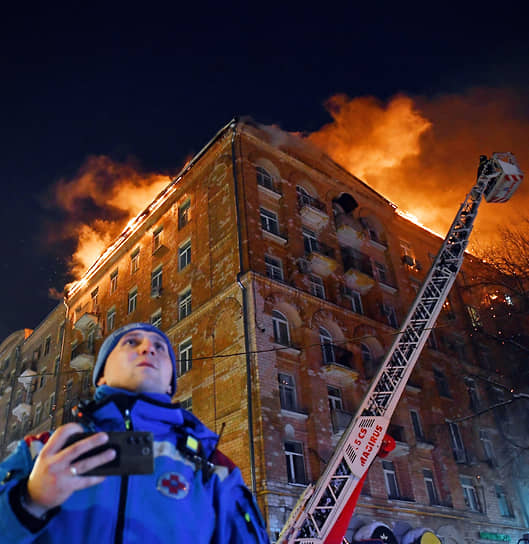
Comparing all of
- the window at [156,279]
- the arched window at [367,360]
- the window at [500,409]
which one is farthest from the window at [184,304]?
the window at [500,409]

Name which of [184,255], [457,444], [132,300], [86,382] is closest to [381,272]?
[457,444]

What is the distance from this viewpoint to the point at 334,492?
11117 mm

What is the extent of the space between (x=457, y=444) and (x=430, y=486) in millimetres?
3348

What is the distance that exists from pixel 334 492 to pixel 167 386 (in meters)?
9.33

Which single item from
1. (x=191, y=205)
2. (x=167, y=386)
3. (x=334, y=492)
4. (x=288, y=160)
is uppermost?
(x=288, y=160)

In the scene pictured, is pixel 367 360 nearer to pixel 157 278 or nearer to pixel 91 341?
pixel 157 278

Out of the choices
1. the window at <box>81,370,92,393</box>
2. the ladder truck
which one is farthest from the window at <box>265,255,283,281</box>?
the window at <box>81,370,92,393</box>

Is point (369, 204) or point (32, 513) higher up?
point (369, 204)

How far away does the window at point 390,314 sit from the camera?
2475cm

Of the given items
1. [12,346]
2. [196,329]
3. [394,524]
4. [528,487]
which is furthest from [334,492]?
[12,346]

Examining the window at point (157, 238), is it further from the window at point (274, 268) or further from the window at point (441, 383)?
the window at point (441, 383)

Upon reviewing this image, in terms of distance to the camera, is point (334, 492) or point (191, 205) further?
point (191, 205)

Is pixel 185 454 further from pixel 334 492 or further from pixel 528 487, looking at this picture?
pixel 528 487

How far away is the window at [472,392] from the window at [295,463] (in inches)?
519
